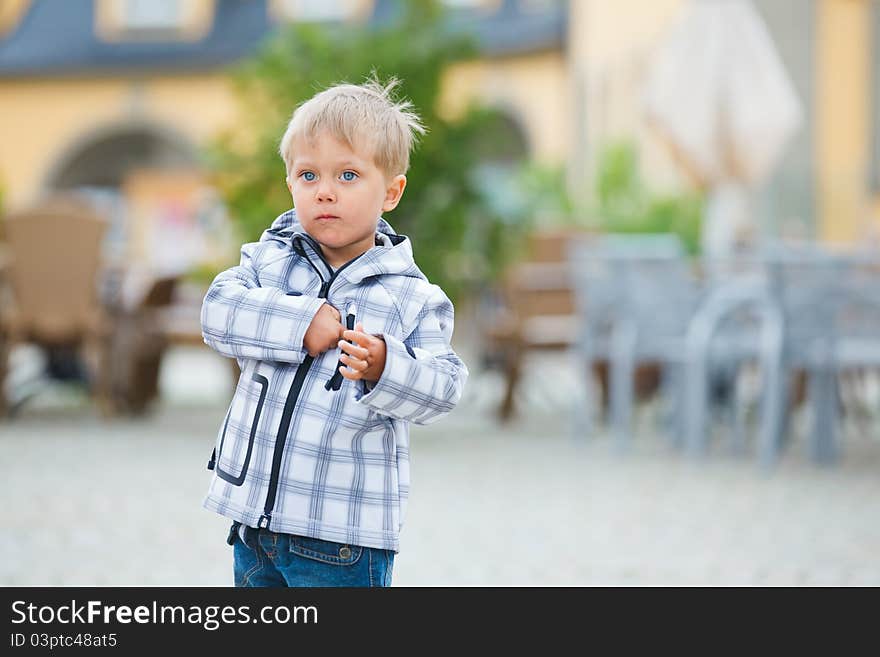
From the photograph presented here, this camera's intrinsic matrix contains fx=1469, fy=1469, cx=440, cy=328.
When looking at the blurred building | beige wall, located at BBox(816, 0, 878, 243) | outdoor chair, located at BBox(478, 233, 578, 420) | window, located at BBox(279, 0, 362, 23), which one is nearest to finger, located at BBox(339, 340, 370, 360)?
outdoor chair, located at BBox(478, 233, 578, 420)

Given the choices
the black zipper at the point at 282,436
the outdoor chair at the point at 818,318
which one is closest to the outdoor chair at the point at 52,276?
the outdoor chair at the point at 818,318

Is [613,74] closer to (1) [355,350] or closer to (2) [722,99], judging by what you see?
(2) [722,99]

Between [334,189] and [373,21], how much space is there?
1829 centimetres

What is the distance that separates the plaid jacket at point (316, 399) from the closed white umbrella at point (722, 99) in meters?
6.76

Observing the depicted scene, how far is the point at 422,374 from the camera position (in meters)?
1.80

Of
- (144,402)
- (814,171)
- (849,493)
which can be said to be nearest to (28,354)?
(144,402)

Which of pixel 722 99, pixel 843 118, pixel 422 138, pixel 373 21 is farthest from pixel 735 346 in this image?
pixel 373 21

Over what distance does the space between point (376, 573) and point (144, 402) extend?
24.4 feet

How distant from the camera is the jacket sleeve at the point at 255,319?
1813mm

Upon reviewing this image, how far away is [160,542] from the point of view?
15.3ft

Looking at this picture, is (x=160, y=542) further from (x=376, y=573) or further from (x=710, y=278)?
(x=710, y=278)

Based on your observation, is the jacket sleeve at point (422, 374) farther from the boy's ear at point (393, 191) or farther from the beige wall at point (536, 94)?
the beige wall at point (536, 94)

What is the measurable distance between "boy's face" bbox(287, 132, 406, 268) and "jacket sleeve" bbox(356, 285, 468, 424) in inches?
5.7

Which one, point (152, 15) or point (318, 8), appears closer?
point (318, 8)
